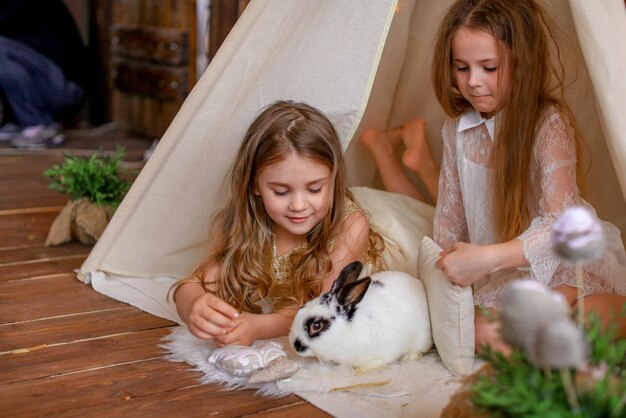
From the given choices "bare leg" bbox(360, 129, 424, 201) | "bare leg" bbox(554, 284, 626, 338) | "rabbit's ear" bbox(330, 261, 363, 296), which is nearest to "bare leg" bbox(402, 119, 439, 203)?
"bare leg" bbox(360, 129, 424, 201)

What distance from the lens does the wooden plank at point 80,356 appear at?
Result: 1.60 m

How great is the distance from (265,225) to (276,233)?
45 mm

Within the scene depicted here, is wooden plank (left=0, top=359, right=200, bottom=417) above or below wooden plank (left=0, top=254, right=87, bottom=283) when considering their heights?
above

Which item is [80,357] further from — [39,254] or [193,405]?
[39,254]

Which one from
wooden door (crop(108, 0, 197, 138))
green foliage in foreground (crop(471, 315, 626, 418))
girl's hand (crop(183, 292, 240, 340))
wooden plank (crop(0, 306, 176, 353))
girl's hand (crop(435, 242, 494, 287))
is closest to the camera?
green foliage in foreground (crop(471, 315, 626, 418))

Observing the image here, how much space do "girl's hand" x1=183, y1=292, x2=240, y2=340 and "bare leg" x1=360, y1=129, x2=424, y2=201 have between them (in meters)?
0.79

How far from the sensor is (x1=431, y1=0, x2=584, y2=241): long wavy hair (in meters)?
1.72

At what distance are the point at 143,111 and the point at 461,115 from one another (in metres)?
2.89

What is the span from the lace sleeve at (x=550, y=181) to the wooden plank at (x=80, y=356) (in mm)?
769

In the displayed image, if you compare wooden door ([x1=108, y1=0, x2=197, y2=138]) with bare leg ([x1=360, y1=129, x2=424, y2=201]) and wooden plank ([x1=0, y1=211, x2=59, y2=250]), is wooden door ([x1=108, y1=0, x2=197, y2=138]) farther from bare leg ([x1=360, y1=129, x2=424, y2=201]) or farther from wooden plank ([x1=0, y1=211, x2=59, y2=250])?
bare leg ([x1=360, y1=129, x2=424, y2=201])

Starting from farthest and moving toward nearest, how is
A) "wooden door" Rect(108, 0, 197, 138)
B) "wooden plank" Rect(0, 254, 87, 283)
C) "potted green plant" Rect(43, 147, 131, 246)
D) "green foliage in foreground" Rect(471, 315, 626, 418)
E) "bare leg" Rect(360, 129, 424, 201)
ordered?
"wooden door" Rect(108, 0, 197, 138) → "potted green plant" Rect(43, 147, 131, 246) → "bare leg" Rect(360, 129, 424, 201) → "wooden plank" Rect(0, 254, 87, 283) → "green foliage in foreground" Rect(471, 315, 626, 418)

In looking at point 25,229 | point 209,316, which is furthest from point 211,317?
point 25,229

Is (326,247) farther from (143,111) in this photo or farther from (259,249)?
(143,111)

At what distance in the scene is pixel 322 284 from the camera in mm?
1805
